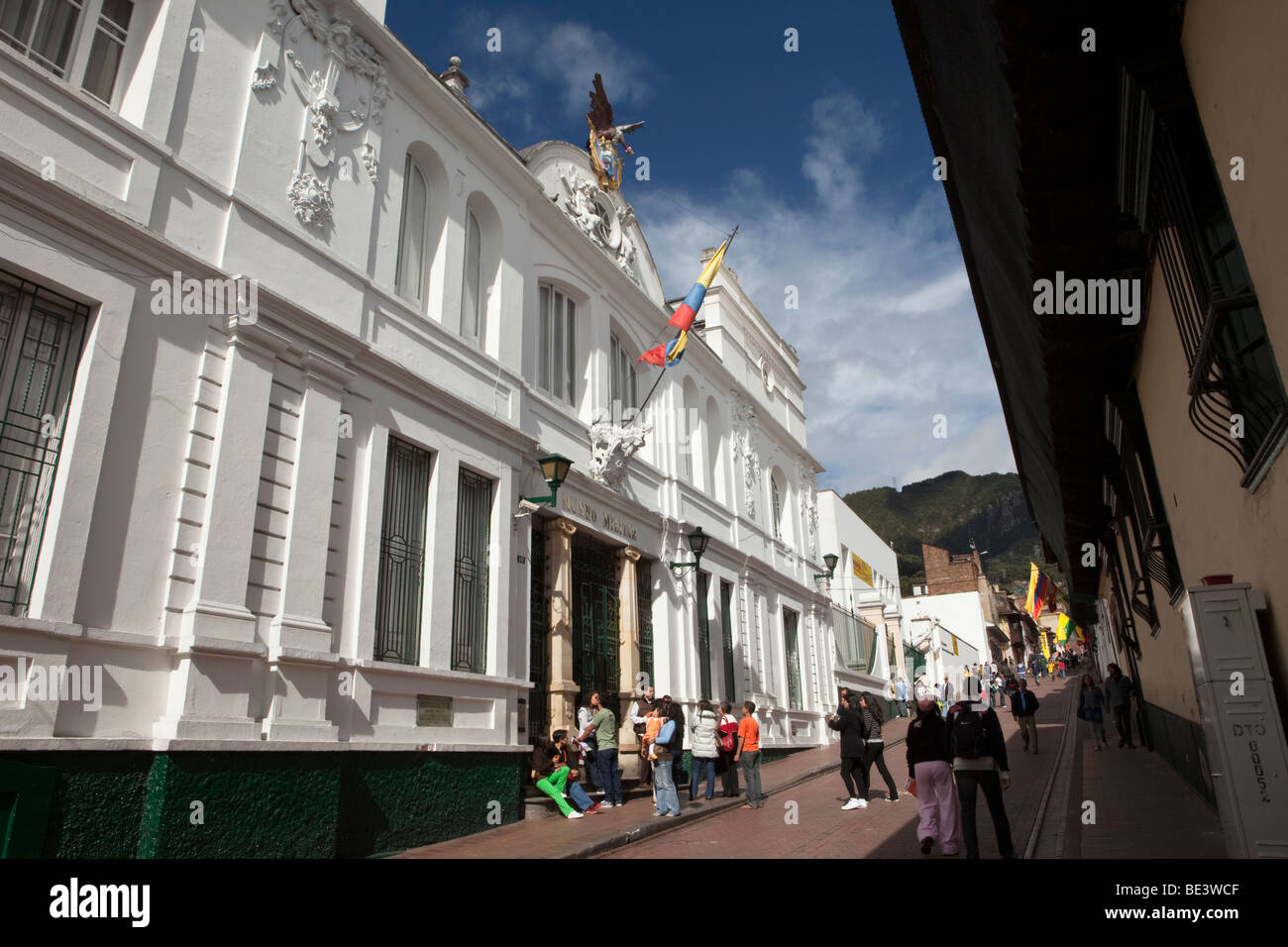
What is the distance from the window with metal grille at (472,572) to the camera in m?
11.6

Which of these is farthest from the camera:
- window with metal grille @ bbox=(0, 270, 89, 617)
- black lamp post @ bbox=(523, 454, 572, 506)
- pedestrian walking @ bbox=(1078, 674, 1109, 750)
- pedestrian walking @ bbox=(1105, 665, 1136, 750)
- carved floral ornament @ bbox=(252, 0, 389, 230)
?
pedestrian walking @ bbox=(1078, 674, 1109, 750)

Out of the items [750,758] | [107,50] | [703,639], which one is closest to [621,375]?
[703,639]

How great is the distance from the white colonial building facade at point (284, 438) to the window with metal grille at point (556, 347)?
0.10 metres

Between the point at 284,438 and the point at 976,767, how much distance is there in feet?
26.3

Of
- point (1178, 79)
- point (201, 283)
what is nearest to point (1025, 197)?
point (1178, 79)

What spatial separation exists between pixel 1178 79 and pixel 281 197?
9073 mm

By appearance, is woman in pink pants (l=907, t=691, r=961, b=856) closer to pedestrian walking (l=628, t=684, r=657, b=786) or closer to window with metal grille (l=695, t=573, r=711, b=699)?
pedestrian walking (l=628, t=684, r=657, b=786)

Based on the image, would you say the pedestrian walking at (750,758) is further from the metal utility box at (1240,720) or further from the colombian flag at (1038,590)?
the colombian flag at (1038,590)

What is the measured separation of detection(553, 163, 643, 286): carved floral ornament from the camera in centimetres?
1692

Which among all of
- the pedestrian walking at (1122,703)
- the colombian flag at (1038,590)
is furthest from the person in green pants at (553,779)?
the colombian flag at (1038,590)

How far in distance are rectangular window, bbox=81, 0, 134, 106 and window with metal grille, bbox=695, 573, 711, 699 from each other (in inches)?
552

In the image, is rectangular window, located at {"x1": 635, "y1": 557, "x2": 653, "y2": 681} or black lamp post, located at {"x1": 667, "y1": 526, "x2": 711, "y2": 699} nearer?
rectangular window, located at {"x1": 635, "y1": 557, "x2": 653, "y2": 681}

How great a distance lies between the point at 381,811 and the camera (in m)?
9.46

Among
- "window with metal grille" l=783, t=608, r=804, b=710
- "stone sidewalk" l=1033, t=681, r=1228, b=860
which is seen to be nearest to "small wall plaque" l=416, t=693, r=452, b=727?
"stone sidewalk" l=1033, t=681, r=1228, b=860
